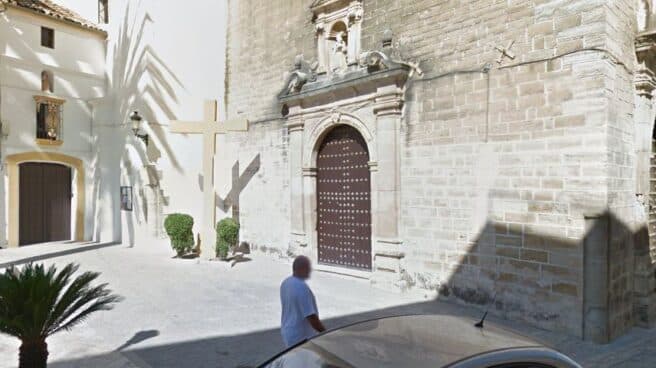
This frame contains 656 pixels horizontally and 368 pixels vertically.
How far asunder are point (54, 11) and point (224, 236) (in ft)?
30.9

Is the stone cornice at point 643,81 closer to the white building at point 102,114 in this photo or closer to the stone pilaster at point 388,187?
the stone pilaster at point 388,187

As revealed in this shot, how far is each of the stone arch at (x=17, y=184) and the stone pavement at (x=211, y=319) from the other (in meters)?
4.24

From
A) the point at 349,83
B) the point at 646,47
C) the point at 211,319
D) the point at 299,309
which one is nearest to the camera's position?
the point at 299,309

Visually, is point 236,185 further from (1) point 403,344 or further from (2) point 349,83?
(1) point 403,344

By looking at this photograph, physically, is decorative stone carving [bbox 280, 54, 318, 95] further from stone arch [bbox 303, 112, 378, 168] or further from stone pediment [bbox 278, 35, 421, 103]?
stone arch [bbox 303, 112, 378, 168]

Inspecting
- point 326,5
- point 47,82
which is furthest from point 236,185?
point 47,82

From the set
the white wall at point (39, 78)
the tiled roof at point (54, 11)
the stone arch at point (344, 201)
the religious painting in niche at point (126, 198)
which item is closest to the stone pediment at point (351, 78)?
the stone arch at point (344, 201)

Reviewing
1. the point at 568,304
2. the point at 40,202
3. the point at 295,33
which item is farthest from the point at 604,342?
the point at 40,202

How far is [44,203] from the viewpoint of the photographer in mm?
13484

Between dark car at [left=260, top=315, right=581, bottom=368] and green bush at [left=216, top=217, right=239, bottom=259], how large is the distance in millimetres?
7936

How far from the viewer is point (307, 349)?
2133 millimetres

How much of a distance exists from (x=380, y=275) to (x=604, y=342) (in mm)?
3448

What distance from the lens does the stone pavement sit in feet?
15.3

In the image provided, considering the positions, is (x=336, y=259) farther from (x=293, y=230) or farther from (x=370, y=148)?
(x=370, y=148)
